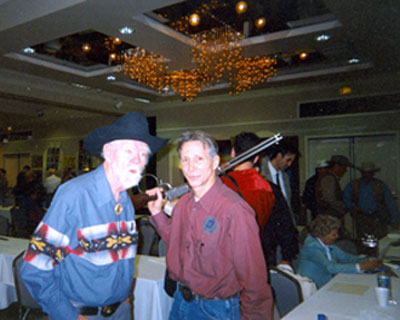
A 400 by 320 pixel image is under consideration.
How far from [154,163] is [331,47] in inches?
217

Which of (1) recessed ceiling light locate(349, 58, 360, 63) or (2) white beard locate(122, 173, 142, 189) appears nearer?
(2) white beard locate(122, 173, 142, 189)

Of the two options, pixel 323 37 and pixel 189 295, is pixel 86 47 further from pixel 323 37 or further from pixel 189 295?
pixel 189 295

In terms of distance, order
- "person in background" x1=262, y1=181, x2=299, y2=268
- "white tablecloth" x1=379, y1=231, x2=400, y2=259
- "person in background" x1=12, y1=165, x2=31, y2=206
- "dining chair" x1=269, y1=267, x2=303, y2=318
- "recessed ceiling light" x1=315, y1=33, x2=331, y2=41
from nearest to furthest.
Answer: "dining chair" x1=269, y1=267, x2=303, y2=318, "person in background" x1=262, y1=181, x2=299, y2=268, "white tablecloth" x1=379, y1=231, x2=400, y2=259, "recessed ceiling light" x1=315, y1=33, x2=331, y2=41, "person in background" x1=12, y1=165, x2=31, y2=206

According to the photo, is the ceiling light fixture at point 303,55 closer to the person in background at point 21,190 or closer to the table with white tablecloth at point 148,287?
the table with white tablecloth at point 148,287

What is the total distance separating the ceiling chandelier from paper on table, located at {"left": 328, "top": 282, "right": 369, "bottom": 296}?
3.65 metres

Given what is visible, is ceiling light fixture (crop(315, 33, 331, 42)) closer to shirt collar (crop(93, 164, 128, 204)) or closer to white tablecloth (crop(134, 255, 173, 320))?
white tablecloth (crop(134, 255, 173, 320))

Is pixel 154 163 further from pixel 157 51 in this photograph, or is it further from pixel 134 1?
pixel 134 1

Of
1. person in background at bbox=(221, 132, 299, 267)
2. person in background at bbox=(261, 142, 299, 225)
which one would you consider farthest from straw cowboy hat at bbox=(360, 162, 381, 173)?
person in background at bbox=(221, 132, 299, 267)

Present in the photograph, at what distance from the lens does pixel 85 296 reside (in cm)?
136

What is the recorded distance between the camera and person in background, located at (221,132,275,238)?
7.06 feet

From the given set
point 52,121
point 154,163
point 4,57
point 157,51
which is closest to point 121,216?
point 157,51

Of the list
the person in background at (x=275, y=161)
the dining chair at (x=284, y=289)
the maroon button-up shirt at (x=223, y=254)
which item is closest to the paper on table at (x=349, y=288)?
the dining chair at (x=284, y=289)

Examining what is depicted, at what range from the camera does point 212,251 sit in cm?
145

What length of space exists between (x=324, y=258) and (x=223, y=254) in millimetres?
1502
